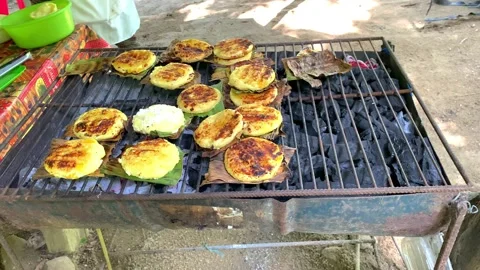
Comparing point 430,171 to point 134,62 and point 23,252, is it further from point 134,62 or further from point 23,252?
point 23,252

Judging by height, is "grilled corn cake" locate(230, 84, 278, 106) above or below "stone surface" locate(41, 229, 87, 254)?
above

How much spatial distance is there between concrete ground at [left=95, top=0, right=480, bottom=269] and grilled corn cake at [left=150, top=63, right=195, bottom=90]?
152 cm

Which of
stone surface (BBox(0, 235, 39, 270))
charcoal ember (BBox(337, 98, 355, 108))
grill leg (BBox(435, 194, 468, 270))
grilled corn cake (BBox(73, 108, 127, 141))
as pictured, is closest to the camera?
grill leg (BBox(435, 194, 468, 270))

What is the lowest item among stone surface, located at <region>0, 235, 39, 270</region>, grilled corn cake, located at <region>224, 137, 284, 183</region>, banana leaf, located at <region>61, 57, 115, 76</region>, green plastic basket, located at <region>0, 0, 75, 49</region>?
stone surface, located at <region>0, 235, 39, 270</region>

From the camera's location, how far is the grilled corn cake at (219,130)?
95.0 inches

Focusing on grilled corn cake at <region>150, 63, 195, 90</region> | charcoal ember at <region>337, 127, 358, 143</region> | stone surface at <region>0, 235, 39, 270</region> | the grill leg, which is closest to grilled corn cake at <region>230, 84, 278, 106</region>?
grilled corn cake at <region>150, 63, 195, 90</region>

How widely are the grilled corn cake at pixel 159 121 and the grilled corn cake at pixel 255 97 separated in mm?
422

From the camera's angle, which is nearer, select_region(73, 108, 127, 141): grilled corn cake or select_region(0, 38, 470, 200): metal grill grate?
select_region(0, 38, 470, 200): metal grill grate

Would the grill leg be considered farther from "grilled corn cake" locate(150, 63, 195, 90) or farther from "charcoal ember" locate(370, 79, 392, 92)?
"grilled corn cake" locate(150, 63, 195, 90)

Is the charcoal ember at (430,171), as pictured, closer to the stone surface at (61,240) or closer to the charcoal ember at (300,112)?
the charcoal ember at (300,112)

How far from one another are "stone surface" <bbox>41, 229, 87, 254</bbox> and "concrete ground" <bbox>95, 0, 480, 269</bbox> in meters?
0.38

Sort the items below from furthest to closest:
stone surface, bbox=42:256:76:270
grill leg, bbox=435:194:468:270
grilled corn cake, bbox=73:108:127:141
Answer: stone surface, bbox=42:256:76:270 < grilled corn cake, bbox=73:108:127:141 < grill leg, bbox=435:194:468:270

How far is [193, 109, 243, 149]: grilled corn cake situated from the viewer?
7.91 ft

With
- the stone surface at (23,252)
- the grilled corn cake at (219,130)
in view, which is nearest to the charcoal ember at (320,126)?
the grilled corn cake at (219,130)
